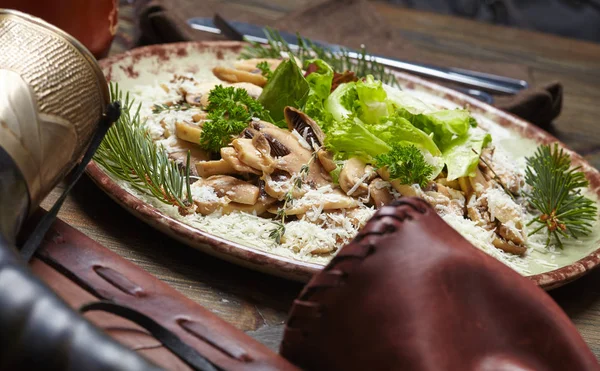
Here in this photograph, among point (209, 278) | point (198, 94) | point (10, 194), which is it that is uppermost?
point (10, 194)

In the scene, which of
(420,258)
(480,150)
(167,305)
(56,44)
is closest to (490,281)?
(420,258)

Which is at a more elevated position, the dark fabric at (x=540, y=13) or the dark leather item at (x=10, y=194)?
the dark leather item at (x=10, y=194)

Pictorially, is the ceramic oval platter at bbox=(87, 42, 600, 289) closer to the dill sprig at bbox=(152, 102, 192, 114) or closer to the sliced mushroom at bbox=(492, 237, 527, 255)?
the sliced mushroom at bbox=(492, 237, 527, 255)

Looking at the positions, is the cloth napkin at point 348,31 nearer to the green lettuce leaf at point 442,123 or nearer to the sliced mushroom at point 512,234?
the green lettuce leaf at point 442,123

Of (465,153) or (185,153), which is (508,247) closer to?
(465,153)

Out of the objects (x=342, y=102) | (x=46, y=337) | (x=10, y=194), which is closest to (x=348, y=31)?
(x=342, y=102)

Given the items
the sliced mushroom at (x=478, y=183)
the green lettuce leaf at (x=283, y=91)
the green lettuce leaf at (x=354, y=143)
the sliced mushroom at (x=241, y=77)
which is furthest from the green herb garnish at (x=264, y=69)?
the sliced mushroom at (x=478, y=183)
